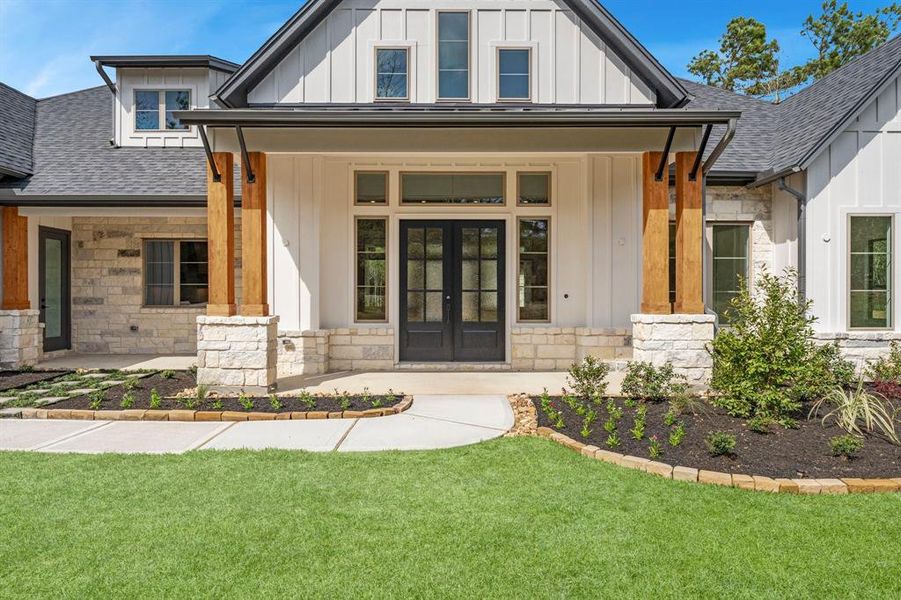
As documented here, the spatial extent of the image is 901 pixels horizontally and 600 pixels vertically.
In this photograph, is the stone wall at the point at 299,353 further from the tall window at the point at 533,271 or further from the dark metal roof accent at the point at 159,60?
the dark metal roof accent at the point at 159,60

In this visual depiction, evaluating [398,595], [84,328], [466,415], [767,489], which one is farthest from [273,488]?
[84,328]

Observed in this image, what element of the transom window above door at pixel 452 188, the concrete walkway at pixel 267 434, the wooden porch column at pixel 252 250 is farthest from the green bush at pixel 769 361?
the wooden porch column at pixel 252 250

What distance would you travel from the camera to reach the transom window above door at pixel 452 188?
9.17m

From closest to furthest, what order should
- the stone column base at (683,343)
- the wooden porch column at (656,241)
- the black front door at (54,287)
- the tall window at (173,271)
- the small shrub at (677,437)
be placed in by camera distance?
the small shrub at (677,437) < the stone column base at (683,343) < the wooden porch column at (656,241) < the black front door at (54,287) < the tall window at (173,271)

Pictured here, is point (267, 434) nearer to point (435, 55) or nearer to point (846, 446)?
point (846, 446)

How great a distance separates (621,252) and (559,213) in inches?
47.5

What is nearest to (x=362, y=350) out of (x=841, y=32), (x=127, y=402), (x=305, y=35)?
(x=127, y=402)

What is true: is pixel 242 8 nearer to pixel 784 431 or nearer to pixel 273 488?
pixel 273 488

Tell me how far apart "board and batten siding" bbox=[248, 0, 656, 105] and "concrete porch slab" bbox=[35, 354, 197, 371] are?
4.76 metres

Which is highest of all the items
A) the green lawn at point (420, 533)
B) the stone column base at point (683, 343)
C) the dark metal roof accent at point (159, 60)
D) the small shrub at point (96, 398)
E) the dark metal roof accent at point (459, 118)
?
the dark metal roof accent at point (159, 60)

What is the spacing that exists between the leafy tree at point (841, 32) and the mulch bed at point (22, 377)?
1022 inches

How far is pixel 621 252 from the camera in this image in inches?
344

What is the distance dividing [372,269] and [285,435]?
14.1 ft

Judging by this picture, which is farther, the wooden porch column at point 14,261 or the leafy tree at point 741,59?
the leafy tree at point 741,59
